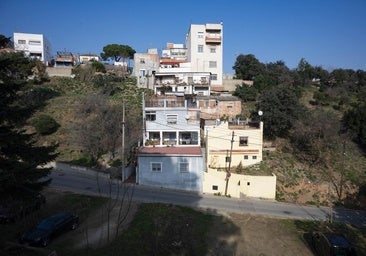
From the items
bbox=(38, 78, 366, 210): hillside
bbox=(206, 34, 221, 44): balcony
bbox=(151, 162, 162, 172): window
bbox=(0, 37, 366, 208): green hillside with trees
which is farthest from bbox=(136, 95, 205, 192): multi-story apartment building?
bbox=(206, 34, 221, 44): balcony

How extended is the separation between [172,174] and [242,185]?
6751mm

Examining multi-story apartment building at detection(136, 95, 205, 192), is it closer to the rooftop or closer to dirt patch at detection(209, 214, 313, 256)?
the rooftop

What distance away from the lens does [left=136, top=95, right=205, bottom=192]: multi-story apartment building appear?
2823 cm

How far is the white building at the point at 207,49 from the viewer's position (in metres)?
58.7

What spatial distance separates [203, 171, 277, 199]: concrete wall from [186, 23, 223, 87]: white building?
32.9m

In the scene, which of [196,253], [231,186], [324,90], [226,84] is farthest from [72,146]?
[324,90]

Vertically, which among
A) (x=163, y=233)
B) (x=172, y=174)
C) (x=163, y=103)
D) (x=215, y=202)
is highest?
(x=163, y=103)

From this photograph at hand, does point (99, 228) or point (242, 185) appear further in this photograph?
point (242, 185)

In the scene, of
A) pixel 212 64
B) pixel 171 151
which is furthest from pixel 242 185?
pixel 212 64

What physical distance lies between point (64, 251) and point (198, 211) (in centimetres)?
1056

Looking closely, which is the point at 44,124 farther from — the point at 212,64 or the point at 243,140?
the point at 212,64

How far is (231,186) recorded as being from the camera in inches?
1114

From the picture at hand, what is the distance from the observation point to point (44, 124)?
131ft

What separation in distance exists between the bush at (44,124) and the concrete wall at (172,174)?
61.2 feet
